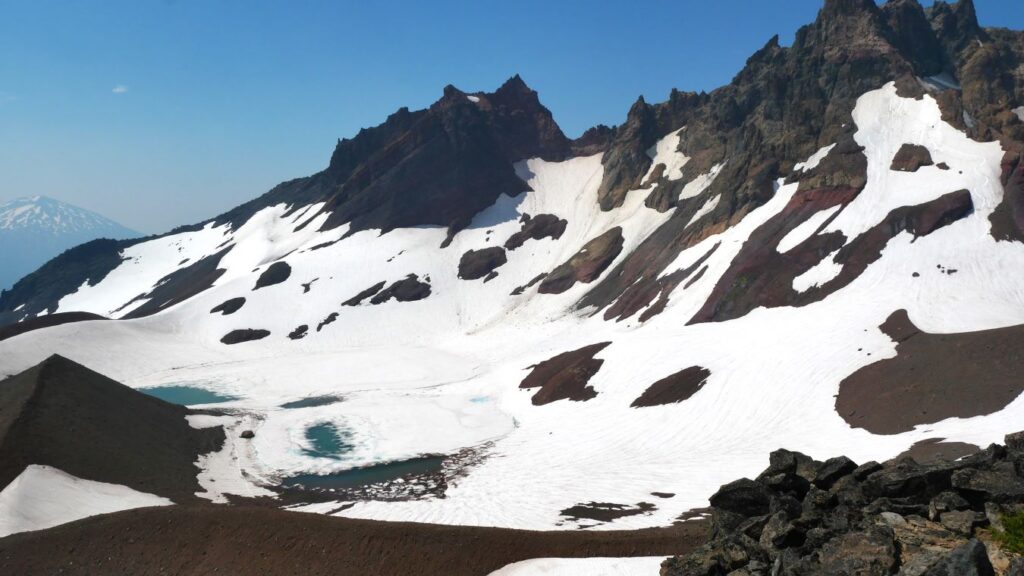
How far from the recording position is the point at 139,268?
162375mm

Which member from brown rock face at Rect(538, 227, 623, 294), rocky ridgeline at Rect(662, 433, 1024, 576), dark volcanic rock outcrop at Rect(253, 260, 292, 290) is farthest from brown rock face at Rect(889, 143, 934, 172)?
dark volcanic rock outcrop at Rect(253, 260, 292, 290)

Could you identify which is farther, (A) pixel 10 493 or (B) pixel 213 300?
(B) pixel 213 300

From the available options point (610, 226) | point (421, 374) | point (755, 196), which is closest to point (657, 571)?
point (421, 374)

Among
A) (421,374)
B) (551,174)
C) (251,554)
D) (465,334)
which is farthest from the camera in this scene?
(551,174)

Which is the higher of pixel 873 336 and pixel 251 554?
pixel 873 336

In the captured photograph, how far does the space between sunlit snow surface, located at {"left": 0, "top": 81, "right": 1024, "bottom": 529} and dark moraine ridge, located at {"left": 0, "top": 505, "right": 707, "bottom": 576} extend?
487 cm

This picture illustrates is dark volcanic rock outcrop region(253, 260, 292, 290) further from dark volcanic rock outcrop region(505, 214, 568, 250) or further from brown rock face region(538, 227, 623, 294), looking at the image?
brown rock face region(538, 227, 623, 294)

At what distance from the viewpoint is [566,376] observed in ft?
179

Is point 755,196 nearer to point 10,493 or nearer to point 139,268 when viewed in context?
point 10,493

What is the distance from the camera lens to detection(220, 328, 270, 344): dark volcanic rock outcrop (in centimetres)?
9631

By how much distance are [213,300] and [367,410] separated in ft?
210

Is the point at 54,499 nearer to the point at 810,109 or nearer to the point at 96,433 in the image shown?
the point at 96,433

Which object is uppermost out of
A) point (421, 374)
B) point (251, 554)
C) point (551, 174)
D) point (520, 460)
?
point (551, 174)

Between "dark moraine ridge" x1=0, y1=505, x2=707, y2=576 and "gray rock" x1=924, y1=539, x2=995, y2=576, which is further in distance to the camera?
"dark moraine ridge" x1=0, y1=505, x2=707, y2=576
